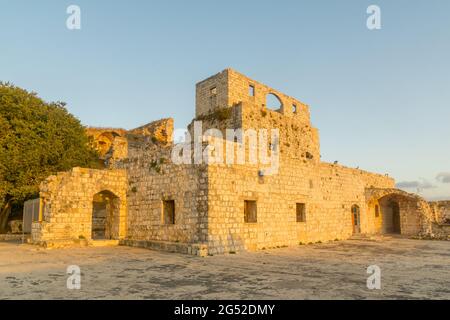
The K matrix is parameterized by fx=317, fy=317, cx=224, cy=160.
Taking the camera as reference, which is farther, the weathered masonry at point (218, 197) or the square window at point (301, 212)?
the square window at point (301, 212)

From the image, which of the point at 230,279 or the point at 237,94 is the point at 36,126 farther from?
the point at 230,279

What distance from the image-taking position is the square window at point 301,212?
1472cm

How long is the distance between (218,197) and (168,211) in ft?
8.39

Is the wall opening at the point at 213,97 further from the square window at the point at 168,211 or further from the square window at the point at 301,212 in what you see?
the square window at the point at 168,211

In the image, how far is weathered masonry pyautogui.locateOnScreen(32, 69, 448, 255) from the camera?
1089cm

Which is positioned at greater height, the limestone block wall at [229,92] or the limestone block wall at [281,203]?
the limestone block wall at [229,92]

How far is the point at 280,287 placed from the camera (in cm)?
554

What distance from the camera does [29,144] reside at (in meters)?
17.5

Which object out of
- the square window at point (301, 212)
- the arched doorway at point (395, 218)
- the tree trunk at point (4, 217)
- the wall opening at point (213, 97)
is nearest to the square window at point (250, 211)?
the square window at point (301, 212)

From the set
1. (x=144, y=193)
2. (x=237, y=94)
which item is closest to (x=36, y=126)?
(x=144, y=193)

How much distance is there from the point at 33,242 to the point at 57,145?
750 centimetres

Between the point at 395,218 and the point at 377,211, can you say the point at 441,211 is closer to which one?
the point at 395,218

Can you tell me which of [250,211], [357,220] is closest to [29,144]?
[250,211]

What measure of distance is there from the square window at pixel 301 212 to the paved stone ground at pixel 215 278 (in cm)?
537
